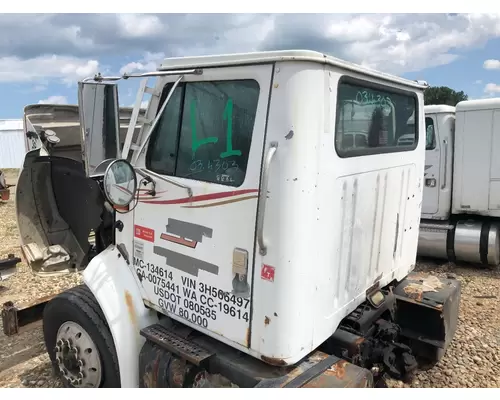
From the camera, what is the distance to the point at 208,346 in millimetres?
2703

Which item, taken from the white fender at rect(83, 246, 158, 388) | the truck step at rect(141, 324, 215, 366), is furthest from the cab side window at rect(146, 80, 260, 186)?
the truck step at rect(141, 324, 215, 366)

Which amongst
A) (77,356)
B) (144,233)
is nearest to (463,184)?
(144,233)

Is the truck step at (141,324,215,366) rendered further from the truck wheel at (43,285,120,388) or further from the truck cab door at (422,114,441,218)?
the truck cab door at (422,114,441,218)

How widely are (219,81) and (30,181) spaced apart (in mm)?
2547

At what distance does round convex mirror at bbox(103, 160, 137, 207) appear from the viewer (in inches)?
101

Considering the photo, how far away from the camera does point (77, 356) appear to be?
128 inches

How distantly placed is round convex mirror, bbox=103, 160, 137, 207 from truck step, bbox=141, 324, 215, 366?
34.0 inches

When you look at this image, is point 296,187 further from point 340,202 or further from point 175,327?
point 175,327

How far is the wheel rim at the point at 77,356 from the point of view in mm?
3164

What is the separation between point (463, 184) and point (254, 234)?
5.91 meters

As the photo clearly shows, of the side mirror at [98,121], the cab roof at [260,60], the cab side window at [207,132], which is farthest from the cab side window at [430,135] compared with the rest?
the side mirror at [98,121]

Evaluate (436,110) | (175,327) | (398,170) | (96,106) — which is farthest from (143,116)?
(436,110)

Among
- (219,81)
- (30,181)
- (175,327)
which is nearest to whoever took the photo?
(219,81)

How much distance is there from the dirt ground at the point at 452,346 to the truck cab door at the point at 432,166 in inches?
51.9
